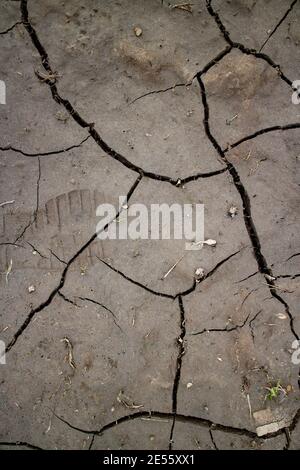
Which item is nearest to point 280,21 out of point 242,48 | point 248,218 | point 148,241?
point 242,48

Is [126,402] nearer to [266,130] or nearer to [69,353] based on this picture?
[69,353]

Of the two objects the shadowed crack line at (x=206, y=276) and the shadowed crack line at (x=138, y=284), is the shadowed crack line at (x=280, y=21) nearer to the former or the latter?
the shadowed crack line at (x=206, y=276)

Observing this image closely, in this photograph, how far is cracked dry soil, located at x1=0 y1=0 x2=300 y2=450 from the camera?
2.71 metres

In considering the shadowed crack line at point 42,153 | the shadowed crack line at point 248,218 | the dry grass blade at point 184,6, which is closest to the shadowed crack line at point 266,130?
the shadowed crack line at point 248,218

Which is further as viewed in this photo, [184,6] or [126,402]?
[184,6]

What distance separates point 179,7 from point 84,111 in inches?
34.8

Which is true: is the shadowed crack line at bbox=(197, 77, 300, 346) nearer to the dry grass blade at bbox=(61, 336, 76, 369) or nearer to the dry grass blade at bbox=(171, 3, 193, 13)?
the dry grass blade at bbox=(171, 3, 193, 13)

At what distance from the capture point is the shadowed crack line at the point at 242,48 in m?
2.94

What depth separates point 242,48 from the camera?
2.94 m

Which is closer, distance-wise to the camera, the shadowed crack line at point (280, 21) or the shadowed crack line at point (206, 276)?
the shadowed crack line at point (206, 276)

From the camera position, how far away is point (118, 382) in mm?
2730

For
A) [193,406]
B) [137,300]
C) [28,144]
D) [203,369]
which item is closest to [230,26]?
[28,144]

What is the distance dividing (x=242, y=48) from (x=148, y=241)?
133 cm

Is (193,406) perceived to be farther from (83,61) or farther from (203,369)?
(83,61)
